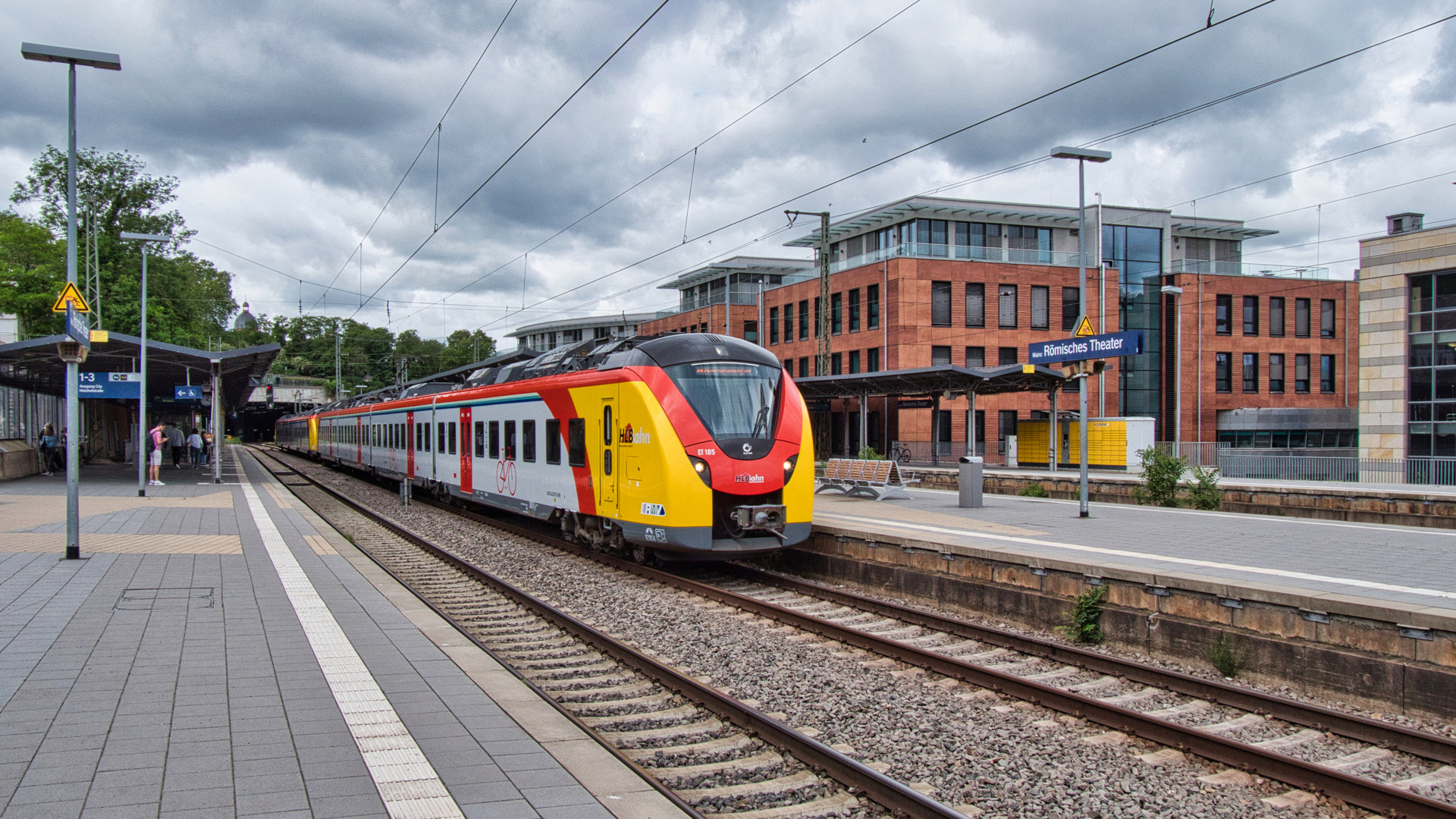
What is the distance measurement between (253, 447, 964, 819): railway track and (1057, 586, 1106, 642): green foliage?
392cm

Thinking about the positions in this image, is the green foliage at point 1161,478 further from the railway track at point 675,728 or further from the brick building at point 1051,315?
the brick building at point 1051,315

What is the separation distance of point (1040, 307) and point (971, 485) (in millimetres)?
30144

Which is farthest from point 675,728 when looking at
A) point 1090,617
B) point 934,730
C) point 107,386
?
point 107,386

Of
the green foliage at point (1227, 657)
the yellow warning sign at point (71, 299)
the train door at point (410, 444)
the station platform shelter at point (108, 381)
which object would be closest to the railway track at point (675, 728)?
the green foliage at point (1227, 657)

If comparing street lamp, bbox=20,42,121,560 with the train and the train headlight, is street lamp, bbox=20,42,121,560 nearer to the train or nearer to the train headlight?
the train

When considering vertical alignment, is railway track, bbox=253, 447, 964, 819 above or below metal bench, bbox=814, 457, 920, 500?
below

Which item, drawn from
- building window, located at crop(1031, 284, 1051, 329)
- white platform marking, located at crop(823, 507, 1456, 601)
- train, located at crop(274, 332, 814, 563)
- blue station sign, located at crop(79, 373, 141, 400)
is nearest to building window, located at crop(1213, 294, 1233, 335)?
building window, located at crop(1031, 284, 1051, 329)

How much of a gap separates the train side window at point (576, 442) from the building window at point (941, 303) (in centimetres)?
3281

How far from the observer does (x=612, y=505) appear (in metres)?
12.4

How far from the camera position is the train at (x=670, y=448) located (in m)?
11.2

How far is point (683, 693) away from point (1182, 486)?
15.8 m

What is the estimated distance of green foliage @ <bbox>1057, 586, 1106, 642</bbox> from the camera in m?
9.03

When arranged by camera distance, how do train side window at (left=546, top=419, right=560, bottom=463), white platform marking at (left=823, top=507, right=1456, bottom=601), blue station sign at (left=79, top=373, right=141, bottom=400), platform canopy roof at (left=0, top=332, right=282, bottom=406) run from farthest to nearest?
1. blue station sign at (left=79, top=373, right=141, bottom=400)
2. platform canopy roof at (left=0, top=332, right=282, bottom=406)
3. train side window at (left=546, top=419, right=560, bottom=463)
4. white platform marking at (left=823, top=507, right=1456, bottom=601)

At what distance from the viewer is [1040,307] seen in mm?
45844
